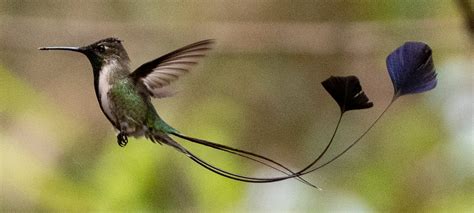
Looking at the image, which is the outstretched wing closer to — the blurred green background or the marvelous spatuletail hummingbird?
the marvelous spatuletail hummingbird

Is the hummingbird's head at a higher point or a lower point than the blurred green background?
higher

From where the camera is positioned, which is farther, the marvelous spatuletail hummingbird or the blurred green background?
the blurred green background

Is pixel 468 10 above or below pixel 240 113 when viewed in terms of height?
above

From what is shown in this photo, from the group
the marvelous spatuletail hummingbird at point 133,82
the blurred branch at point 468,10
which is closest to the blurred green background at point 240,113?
the blurred branch at point 468,10

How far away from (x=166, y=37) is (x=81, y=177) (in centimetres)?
18

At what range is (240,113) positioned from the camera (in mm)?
749

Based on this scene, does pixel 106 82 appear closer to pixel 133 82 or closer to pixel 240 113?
pixel 133 82

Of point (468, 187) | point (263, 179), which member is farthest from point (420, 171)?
point (263, 179)

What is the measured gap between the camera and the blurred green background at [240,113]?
2.32 feet

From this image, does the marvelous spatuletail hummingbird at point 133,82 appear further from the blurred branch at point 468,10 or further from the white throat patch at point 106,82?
the blurred branch at point 468,10

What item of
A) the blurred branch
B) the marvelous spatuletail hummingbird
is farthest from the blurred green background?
the marvelous spatuletail hummingbird

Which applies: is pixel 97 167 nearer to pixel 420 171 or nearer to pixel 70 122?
pixel 70 122

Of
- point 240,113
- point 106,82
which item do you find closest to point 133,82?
point 106,82

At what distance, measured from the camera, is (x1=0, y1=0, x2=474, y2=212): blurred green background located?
2.32 feet
